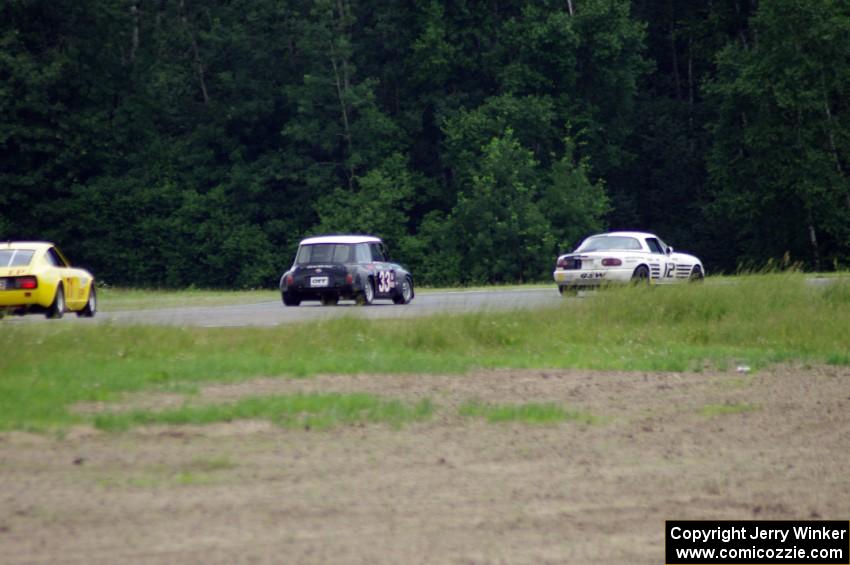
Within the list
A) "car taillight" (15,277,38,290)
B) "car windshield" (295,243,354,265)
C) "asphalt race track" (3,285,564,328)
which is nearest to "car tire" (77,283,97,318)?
"asphalt race track" (3,285,564,328)

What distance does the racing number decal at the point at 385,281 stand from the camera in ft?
102

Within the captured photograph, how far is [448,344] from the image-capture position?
18.3m

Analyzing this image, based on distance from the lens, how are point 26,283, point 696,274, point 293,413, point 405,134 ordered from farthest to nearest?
point 405,134 < point 696,274 < point 26,283 < point 293,413

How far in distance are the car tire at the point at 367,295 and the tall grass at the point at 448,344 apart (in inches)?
307

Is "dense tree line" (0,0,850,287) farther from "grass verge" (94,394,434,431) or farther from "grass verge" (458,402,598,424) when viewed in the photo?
"grass verge" (94,394,434,431)

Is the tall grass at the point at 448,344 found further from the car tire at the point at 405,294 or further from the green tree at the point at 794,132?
the green tree at the point at 794,132

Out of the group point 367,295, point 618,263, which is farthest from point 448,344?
point 618,263

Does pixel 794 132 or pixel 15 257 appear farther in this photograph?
pixel 794 132

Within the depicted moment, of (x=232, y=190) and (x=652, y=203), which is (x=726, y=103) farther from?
(x=232, y=190)

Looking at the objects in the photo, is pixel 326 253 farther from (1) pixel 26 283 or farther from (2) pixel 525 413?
(2) pixel 525 413

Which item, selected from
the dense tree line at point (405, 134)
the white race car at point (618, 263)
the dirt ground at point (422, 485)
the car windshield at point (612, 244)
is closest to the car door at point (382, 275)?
the white race car at point (618, 263)

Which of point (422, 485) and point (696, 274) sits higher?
point (422, 485)

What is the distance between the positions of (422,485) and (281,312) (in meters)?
18.9

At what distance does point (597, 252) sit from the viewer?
3375 cm
